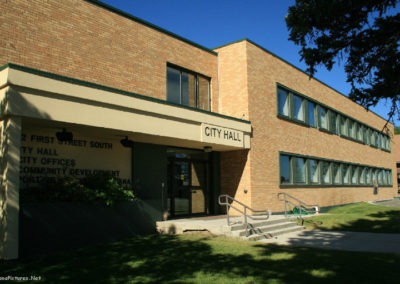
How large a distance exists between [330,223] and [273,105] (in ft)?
19.5

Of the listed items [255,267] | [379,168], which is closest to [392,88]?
[255,267]

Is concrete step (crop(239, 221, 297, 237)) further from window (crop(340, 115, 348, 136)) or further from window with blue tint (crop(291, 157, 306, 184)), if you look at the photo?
window (crop(340, 115, 348, 136))

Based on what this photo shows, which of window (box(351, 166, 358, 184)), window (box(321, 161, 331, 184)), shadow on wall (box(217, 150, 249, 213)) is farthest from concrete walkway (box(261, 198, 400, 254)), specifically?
window (box(351, 166, 358, 184))

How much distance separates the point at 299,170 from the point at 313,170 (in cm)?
191

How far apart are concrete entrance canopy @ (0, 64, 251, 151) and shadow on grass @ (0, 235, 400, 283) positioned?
10.6 feet

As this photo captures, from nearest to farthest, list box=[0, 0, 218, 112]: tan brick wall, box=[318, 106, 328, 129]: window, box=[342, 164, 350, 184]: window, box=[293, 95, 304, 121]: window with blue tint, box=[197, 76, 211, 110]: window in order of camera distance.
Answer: box=[0, 0, 218, 112]: tan brick wall
box=[197, 76, 211, 110]: window
box=[293, 95, 304, 121]: window with blue tint
box=[318, 106, 328, 129]: window
box=[342, 164, 350, 184]: window

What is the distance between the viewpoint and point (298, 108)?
21.5m

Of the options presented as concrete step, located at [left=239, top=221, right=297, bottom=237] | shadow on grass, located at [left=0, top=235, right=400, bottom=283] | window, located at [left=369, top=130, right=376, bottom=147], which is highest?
window, located at [left=369, top=130, right=376, bottom=147]

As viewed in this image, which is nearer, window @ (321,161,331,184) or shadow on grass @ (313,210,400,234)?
shadow on grass @ (313,210,400,234)

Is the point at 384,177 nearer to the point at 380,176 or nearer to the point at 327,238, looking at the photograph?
the point at 380,176

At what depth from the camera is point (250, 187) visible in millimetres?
16312

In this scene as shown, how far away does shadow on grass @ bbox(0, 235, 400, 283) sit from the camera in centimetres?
715

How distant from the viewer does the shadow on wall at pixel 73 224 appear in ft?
30.2

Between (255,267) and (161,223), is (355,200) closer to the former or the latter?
(161,223)
